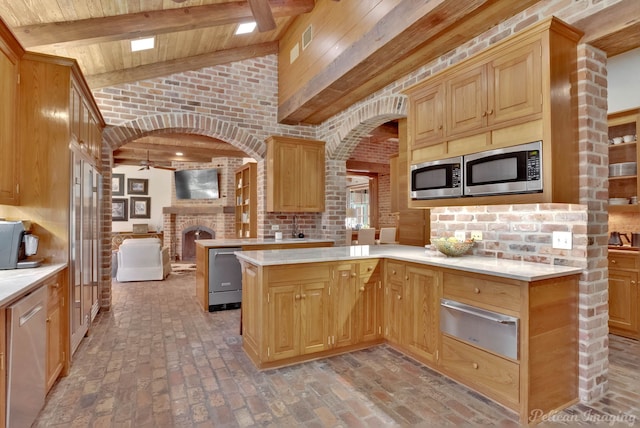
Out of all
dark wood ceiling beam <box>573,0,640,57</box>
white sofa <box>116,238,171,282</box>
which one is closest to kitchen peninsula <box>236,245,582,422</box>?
dark wood ceiling beam <box>573,0,640,57</box>

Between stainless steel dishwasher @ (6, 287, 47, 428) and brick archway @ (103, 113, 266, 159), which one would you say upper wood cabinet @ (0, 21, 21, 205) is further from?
brick archway @ (103, 113, 266, 159)

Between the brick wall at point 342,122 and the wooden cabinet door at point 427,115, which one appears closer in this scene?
the brick wall at point 342,122

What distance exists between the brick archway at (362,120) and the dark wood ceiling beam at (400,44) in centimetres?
18

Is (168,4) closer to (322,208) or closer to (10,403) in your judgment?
(322,208)

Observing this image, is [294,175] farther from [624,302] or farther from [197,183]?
[197,183]

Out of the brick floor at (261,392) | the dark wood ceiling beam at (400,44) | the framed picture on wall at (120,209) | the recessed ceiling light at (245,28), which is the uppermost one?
the recessed ceiling light at (245,28)

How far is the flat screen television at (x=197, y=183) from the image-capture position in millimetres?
Answer: 9875

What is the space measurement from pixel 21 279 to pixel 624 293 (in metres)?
5.20

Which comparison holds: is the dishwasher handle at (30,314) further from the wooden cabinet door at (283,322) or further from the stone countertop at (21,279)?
the wooden cabinet door at (283,322)

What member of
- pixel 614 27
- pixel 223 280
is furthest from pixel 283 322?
pixel 614 27

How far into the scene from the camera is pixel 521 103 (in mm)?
2244

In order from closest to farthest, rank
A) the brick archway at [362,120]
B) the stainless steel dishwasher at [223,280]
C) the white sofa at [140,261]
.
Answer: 1. the brick archway at [362,120]
2. the stainless steel dishwasher at [223,280]
3. the white sofa at [140,261]

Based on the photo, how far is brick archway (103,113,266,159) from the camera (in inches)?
178
